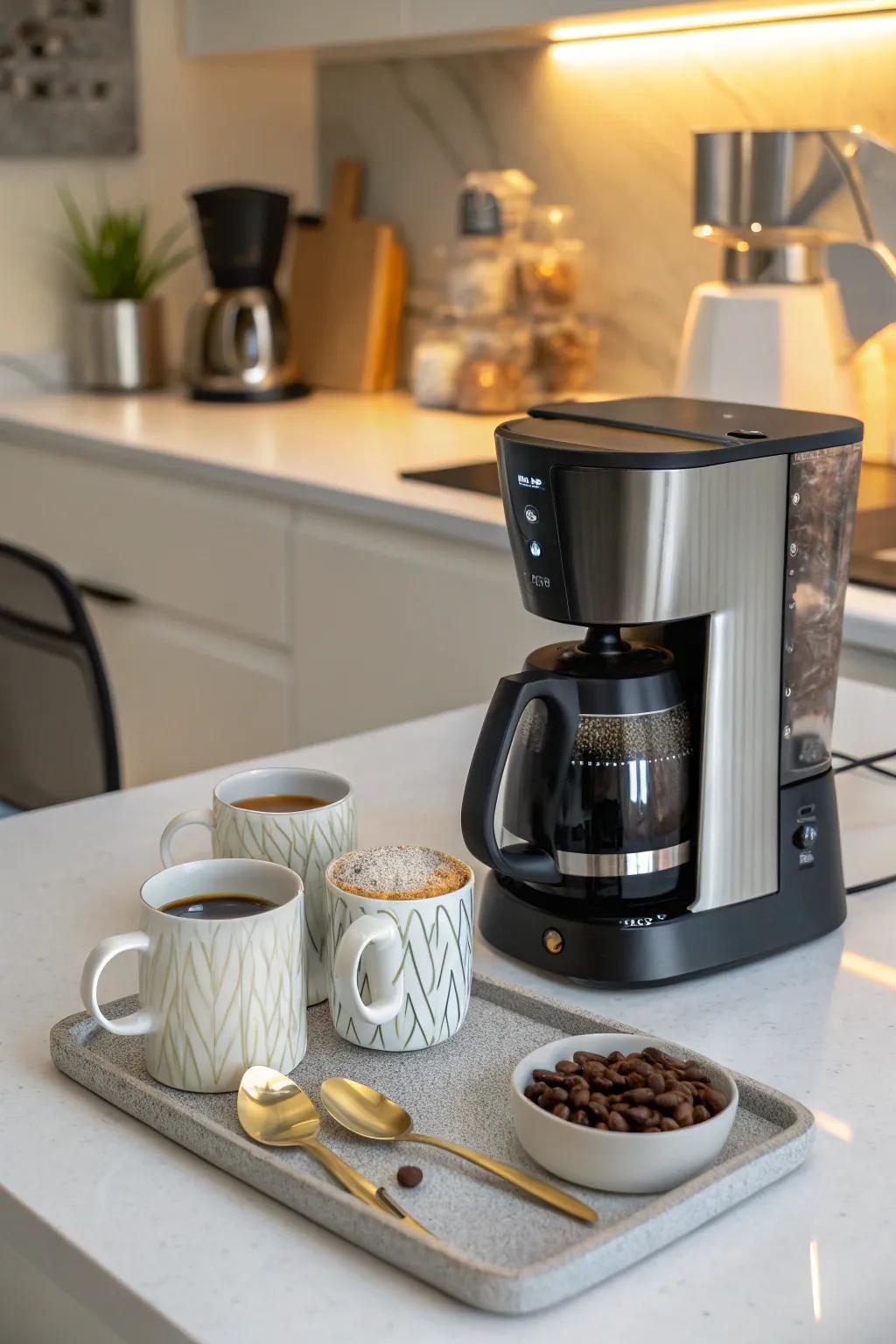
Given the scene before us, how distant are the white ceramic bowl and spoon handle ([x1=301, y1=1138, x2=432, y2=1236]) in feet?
0.21

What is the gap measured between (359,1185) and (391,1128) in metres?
0.05

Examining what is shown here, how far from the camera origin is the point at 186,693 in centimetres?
252

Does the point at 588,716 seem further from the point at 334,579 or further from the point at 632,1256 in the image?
the point at 334,579

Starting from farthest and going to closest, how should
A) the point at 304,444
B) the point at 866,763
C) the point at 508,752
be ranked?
1. the point at 304,444
2. the point at 866,763
3. the point at 508,752

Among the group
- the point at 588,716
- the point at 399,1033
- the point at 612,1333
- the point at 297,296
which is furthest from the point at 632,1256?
the point at 297,296

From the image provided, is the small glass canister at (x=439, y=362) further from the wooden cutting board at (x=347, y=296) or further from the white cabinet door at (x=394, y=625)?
the white cabinet door at (x=394, y=625)

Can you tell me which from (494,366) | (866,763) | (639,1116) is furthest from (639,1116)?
(494,366)

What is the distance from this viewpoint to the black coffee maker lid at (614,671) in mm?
823

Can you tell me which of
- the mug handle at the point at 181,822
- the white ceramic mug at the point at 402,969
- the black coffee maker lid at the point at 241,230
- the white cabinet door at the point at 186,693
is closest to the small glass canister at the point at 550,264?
the black coffee maker lid at the point at 241,230

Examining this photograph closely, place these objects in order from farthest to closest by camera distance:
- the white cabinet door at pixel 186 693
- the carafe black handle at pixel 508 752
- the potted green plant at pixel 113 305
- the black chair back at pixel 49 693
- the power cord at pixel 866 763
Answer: the potted green plant at pixel 113 305, the white cabinet door at pixel 186 693, the black chair back at pixel 49 693, the power cord at pixel 866 763, the carafe black handle at pixel 508 752

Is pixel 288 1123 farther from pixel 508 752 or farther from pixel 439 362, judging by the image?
pixel 439 362

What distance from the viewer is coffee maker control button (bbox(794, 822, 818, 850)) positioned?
892mm

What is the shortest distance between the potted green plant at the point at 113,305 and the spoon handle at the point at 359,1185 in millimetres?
2451

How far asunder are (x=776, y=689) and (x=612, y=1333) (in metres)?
0.40
